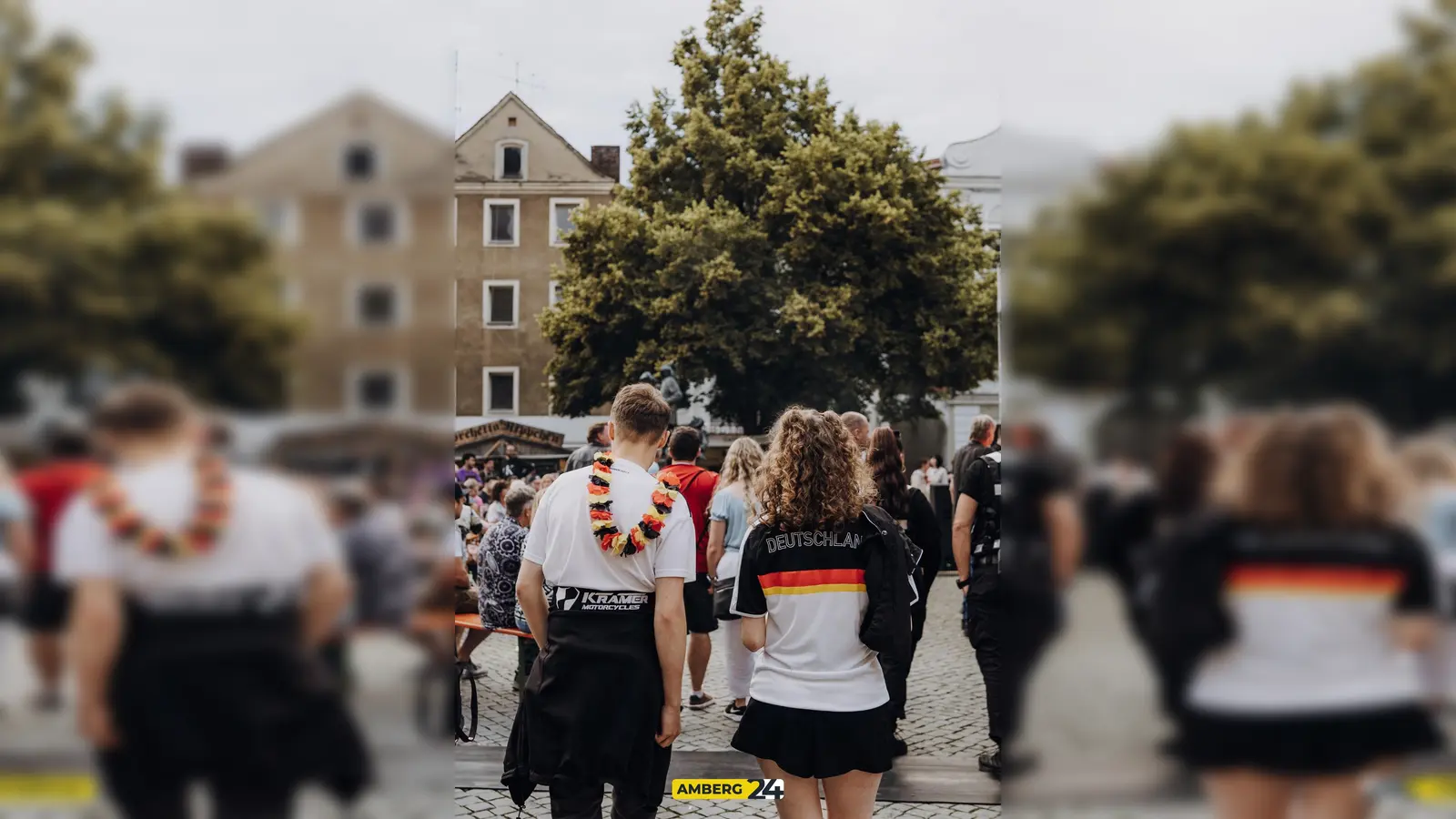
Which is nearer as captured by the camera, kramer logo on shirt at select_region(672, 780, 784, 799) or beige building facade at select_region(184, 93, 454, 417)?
beige building facade at select_region(184, 93, 454, 417)

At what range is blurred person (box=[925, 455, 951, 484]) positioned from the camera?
25.0 ft

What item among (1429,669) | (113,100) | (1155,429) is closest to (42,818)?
(113,100)

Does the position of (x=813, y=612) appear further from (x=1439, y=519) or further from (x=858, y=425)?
(x=1439, y=519)

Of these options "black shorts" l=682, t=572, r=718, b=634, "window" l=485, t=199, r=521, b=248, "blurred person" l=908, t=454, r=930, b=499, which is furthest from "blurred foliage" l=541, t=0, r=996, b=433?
"black shorts" l=682, t=572, r=718, b=634

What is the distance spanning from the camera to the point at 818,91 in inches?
213

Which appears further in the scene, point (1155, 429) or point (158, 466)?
point (1155, 429)

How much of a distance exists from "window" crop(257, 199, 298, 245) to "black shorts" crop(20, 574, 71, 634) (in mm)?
486

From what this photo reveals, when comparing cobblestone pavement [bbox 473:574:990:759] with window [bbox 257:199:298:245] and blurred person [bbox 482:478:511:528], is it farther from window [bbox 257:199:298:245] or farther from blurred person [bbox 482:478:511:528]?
window [bbox 257:199:298:245]

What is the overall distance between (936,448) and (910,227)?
137cm

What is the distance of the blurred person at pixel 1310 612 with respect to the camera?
1.37 meters

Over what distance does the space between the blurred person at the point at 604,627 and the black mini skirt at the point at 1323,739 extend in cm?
244

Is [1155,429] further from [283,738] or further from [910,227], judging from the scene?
[910,227]

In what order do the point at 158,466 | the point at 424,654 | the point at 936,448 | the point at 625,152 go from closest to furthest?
the point at 158,466 < the point at 424,654 < the point at 625,152 < the point at 936,448

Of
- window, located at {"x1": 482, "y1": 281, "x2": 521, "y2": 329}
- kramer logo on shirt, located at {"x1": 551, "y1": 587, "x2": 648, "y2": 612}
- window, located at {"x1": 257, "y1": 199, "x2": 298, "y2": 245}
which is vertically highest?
window, located at {"x1": 482, "y1": 281, "x2": 521, "y2": 329}
